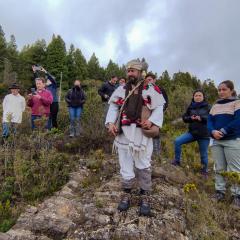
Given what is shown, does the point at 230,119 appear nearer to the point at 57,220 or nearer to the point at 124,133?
the point at 124,133

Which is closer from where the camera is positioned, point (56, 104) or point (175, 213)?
point (175, 213)

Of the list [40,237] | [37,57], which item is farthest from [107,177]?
[37,57]

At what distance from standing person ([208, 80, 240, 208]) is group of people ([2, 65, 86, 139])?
3141 mm

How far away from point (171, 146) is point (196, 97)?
6.84ft

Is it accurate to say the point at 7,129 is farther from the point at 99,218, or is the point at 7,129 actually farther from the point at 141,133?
the point at 141,133

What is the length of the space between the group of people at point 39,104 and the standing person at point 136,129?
241 cm

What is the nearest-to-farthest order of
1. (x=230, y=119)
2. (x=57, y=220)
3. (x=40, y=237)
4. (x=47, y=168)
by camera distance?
(x=40, y=237) → (x=57, y=220) → (x=230, y=119) → (x=47, y=168)

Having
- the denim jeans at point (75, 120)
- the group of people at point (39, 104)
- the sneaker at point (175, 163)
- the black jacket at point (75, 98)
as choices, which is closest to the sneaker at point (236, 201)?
the sneaker at point (175, 163)

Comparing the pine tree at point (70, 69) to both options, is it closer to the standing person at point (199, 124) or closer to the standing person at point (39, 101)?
the standing person at point (39, 101)

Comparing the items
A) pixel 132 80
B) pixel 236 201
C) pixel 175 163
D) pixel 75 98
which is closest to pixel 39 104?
pixel 75 98

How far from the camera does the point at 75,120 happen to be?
8.18m

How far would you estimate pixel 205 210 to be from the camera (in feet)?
14.7

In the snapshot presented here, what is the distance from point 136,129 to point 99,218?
4.00 ft

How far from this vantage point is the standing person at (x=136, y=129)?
4.25 m
